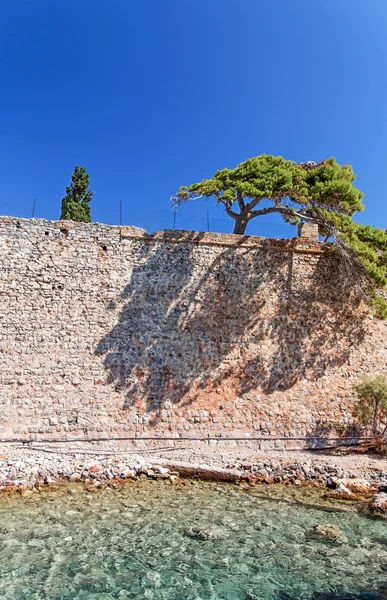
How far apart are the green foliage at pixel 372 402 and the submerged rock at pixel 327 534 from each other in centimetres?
565

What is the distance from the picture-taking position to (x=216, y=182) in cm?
1318

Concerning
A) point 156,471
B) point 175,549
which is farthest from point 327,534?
point 156,471

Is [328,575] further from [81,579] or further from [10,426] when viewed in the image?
[10,426]

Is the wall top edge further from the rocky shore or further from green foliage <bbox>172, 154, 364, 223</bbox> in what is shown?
the rocky shore

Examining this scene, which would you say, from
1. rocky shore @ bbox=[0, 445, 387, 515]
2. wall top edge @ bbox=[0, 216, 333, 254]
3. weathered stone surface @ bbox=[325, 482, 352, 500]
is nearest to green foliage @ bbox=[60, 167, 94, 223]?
wall top edge @ bbox=[0, 216, 333, 254]

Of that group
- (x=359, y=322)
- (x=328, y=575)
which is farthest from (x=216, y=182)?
(x=328, y=575)

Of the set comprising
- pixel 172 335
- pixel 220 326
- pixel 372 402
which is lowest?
pixel 372 402

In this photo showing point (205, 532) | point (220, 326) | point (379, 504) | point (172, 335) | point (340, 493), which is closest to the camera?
point (205, 532)

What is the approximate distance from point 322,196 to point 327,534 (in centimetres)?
926

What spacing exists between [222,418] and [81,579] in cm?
701

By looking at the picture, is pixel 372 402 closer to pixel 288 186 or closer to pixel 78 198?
pixel 288 186

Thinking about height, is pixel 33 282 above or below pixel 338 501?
above

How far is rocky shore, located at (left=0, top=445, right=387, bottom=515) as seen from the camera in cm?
934

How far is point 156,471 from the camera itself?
33.3 feet
